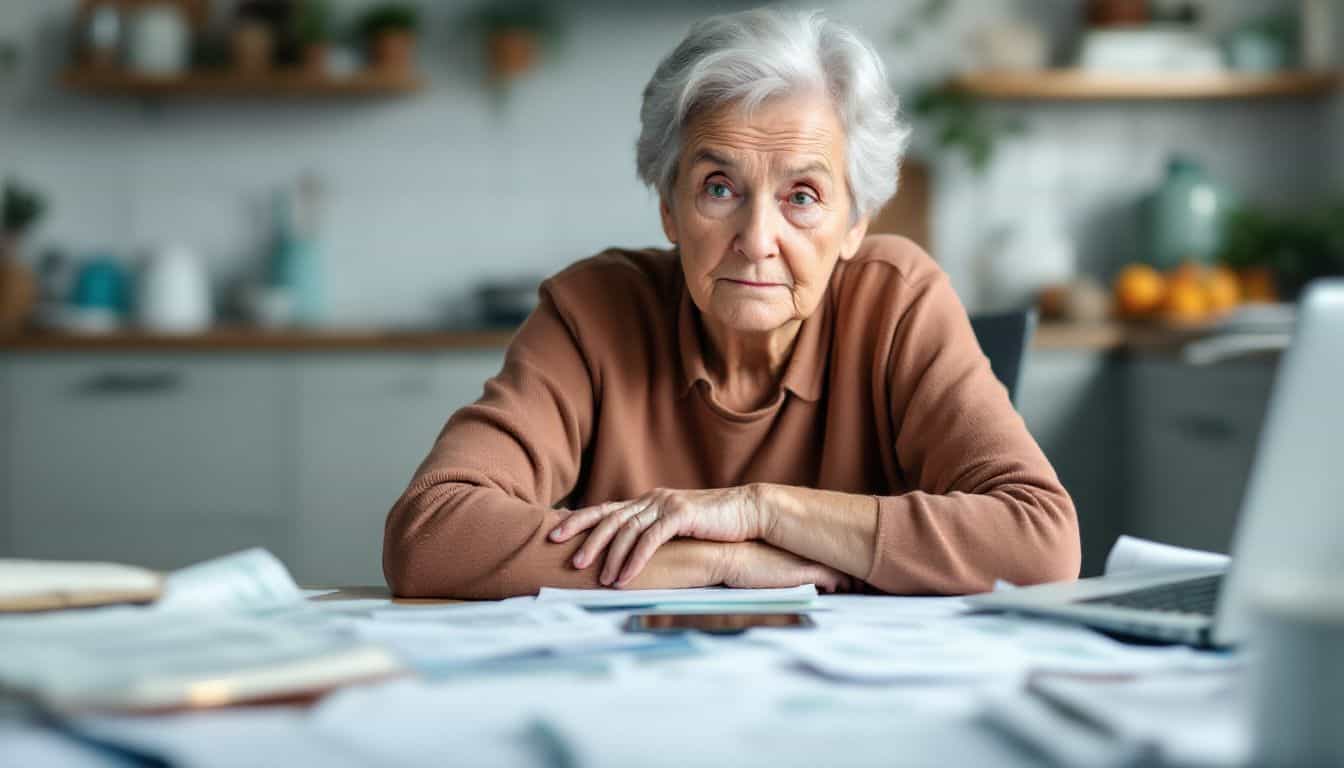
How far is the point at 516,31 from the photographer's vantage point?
4.02m

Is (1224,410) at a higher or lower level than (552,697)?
lower

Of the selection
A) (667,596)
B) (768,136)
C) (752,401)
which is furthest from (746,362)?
(667,596)

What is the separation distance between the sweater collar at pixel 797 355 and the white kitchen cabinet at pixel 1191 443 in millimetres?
1499

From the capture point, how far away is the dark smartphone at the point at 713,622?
0.93 meters

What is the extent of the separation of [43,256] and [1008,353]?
334 centimetres

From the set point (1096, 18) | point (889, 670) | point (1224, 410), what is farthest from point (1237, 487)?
point (889, 670)

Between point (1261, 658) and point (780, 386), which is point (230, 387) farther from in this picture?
point (1261, 658)

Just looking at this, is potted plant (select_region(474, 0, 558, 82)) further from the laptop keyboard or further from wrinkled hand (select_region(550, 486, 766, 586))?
the laptop keyboard

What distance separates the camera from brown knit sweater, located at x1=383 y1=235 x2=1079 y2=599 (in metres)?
1.37

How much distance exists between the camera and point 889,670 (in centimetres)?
79

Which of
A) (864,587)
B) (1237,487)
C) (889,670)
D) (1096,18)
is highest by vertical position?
(1096,18)

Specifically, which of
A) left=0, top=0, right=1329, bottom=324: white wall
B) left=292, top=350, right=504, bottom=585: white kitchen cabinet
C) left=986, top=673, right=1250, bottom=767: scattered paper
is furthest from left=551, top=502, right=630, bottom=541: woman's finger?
left=0, top=0, right=1329, bottom=324: white wall

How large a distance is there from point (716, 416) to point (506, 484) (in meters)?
0.32

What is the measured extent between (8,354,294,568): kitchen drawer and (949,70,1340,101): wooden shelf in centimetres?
219
